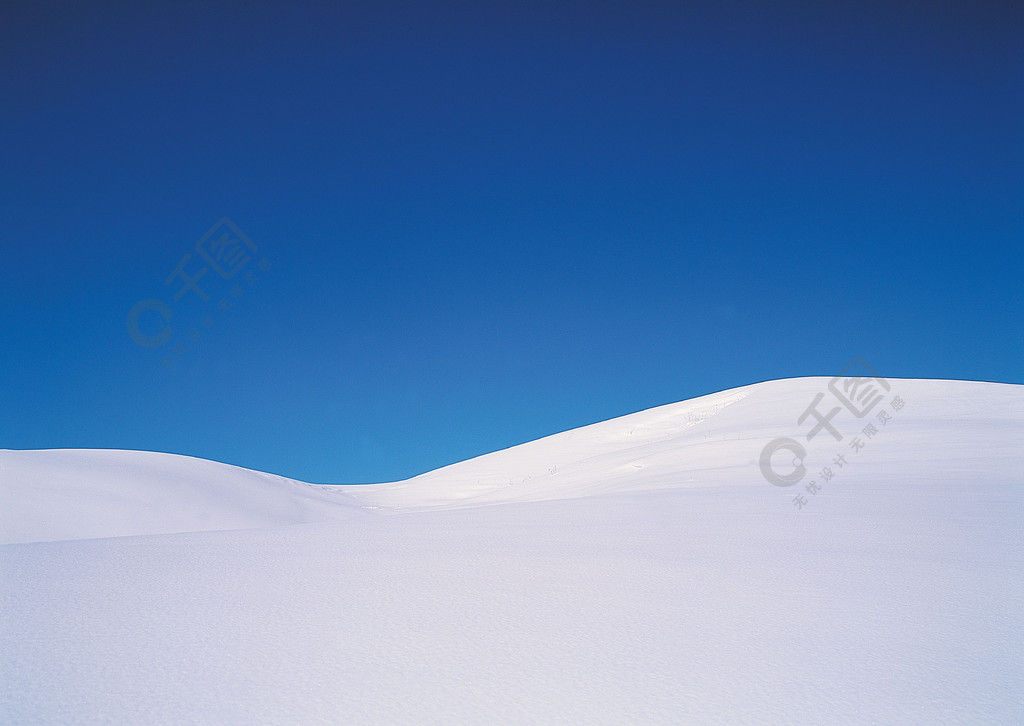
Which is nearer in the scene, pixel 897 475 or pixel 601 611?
pixel 601 611

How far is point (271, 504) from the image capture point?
16812 millimetres

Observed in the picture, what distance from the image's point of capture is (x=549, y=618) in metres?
3.25

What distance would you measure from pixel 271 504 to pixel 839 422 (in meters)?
14.0

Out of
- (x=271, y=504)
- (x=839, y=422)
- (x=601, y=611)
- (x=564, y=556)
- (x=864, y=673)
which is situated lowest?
(x=864, y=673)

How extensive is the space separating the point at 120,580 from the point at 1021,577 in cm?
547

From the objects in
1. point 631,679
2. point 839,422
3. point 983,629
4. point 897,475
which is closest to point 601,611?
point 631,679

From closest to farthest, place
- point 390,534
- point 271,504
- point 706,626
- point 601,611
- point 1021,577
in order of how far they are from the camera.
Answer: point 706,626 < point 601,611 < point 1021,577 < point 390,534 < point 271,504

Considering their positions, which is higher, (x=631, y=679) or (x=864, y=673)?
(x=631, y=679)

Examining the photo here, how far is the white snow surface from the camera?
2.35 m

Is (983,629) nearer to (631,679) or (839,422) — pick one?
(631,679)

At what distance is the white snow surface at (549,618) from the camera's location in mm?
2354

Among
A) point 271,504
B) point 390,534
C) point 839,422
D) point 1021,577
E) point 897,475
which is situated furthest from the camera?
point 271,504

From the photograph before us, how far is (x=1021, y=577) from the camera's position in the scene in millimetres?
4180

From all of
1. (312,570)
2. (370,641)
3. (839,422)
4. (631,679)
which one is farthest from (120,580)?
(839,422)
